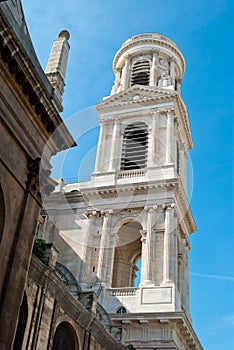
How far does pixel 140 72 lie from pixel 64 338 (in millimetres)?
34471

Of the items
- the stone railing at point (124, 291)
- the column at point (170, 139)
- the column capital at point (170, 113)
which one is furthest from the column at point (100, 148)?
the stone railing at point (124, 291)

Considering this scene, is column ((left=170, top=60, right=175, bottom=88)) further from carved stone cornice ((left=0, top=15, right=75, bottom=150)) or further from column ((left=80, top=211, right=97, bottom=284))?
carved stone cornice ((left=0, top=15, right=75, bottom=150))

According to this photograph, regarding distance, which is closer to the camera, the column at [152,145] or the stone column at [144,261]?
the stone column at [144,261]

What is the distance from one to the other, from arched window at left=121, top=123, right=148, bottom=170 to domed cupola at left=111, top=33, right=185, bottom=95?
6753mm

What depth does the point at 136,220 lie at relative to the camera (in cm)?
3569

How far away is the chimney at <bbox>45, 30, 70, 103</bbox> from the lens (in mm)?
16408

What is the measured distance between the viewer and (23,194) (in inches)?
539

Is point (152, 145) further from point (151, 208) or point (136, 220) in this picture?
point (136, 220)

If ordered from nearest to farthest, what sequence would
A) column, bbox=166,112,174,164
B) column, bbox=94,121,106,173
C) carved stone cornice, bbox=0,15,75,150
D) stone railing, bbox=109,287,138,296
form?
carved stone cornice, bbox=0,15,75,150, stone railing, bbox=109,287,138,296, column, bbox=166,112,174,164, column, bbox=94,121,106,173

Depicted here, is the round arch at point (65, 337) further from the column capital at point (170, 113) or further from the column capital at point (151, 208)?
the column capital at point (170, 113)

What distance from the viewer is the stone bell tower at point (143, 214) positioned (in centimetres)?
3083

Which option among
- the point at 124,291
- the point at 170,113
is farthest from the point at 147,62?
the point at 124,291

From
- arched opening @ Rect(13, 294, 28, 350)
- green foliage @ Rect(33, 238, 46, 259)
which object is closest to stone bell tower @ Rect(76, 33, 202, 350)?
green foliage @ Rect(33, 238, 46, 259)

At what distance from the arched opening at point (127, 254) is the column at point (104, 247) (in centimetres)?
174
